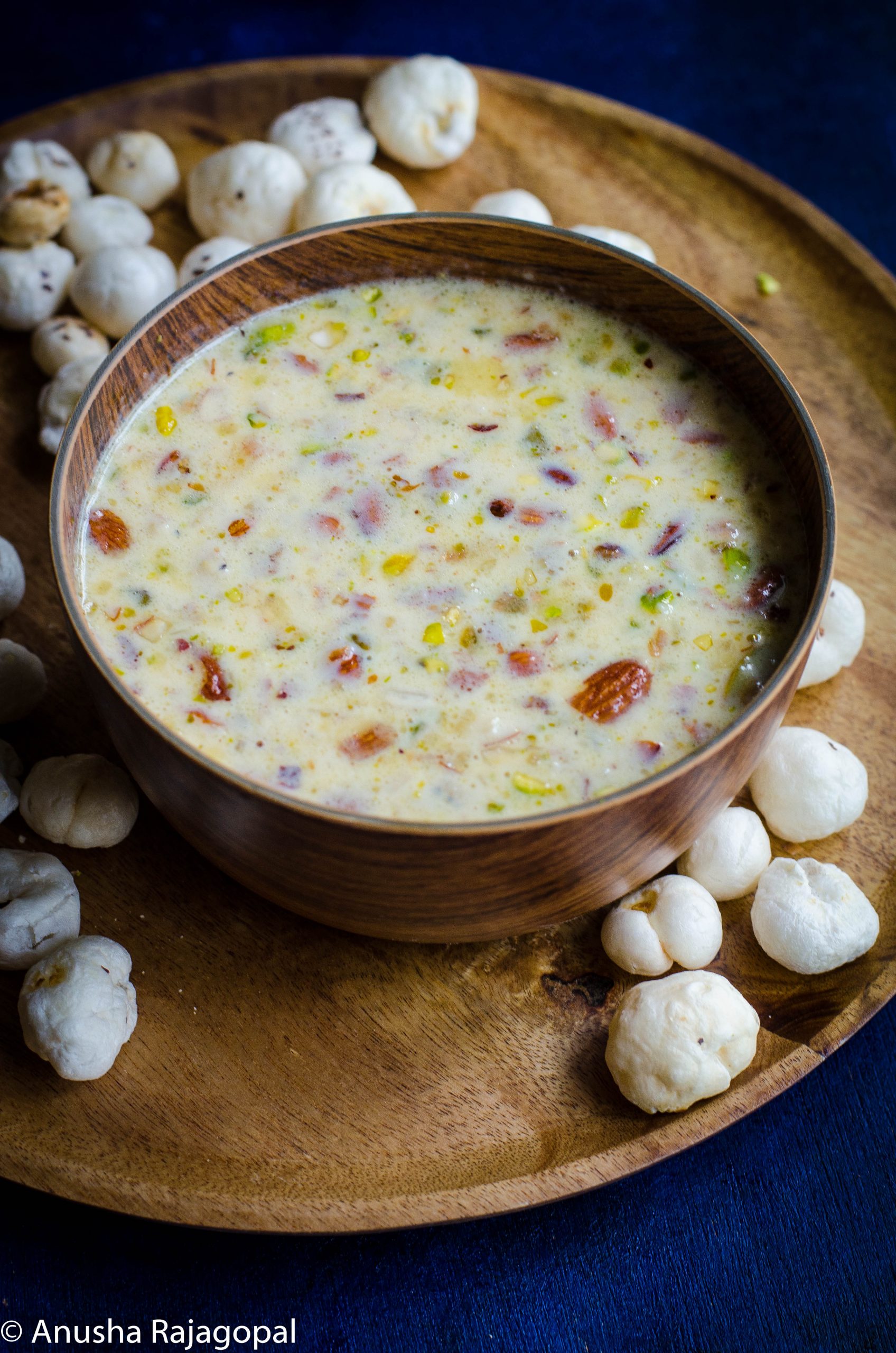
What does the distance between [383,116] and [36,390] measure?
30.0 inches

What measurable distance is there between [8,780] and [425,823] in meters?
0.67

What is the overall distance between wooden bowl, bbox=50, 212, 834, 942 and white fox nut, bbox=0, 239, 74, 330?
457 millimetres

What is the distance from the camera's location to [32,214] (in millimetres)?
2158

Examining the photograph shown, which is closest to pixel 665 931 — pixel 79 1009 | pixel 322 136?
pixel 79 1009

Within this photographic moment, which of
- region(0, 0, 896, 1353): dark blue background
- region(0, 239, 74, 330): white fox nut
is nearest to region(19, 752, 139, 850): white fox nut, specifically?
region(0, 0, 896, 1353): dark blue background

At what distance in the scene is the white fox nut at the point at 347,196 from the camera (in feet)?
7.06

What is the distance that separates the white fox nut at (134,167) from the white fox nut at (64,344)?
258 mm

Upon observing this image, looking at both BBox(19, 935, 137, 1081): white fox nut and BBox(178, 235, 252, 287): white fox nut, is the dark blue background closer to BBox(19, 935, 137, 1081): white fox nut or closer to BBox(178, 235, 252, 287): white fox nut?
BBox(19, 935, 137, 1081): white fox nut

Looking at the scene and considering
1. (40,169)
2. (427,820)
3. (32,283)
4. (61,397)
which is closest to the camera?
(427,820)

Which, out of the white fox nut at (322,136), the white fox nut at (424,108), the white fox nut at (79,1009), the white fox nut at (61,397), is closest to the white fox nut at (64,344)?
the white fox nut at (61,397)

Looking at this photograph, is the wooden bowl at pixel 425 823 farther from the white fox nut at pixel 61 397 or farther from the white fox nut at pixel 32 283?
the white fox nut at pixel 32 283

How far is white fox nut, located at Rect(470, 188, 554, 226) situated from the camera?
219cm

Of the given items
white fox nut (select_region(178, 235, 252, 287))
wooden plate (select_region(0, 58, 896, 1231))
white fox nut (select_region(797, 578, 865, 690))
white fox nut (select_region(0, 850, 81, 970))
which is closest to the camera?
wooden plate (select_region(0, 58, 896, 1231))

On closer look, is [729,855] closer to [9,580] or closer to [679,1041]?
[679,1041]
